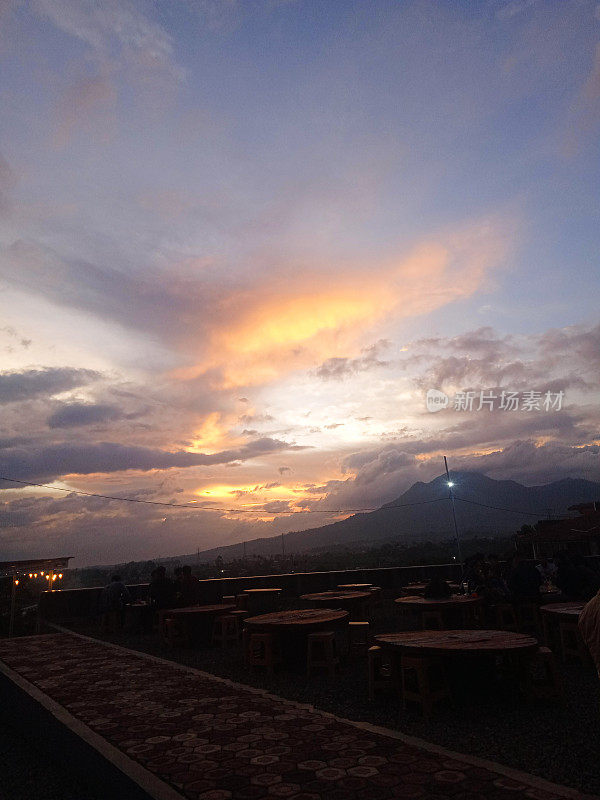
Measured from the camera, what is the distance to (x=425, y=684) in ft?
15.7

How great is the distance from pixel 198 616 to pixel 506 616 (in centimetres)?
570

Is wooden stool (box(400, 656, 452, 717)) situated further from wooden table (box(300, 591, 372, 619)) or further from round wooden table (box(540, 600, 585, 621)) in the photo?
wooden table (box(300, 591, 372, 619))

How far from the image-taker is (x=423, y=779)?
10.8 ft

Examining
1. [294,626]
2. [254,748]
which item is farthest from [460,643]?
[294,626]

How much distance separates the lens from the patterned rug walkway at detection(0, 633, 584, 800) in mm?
3195

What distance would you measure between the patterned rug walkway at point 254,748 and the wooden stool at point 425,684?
0.72 meters

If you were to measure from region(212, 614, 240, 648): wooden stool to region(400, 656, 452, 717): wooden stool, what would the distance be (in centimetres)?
511

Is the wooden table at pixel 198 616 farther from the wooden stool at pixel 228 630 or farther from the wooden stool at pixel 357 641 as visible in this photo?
the wooden stool at pixel 357 641

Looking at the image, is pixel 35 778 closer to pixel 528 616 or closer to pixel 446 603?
pixel 446 603

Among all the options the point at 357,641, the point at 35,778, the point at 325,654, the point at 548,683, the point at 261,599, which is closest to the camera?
the point at 35,778

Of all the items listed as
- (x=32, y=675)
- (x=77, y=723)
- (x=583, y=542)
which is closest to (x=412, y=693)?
(x=77, y=723)

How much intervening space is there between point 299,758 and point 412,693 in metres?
1.65

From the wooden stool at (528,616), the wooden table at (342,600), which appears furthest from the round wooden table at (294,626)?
the wooden stool at (528,616)

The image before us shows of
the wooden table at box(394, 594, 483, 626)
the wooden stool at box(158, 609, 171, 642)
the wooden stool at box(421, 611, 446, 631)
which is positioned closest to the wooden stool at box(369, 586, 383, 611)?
the wooden stool at box(421, 611, 446, 631)
